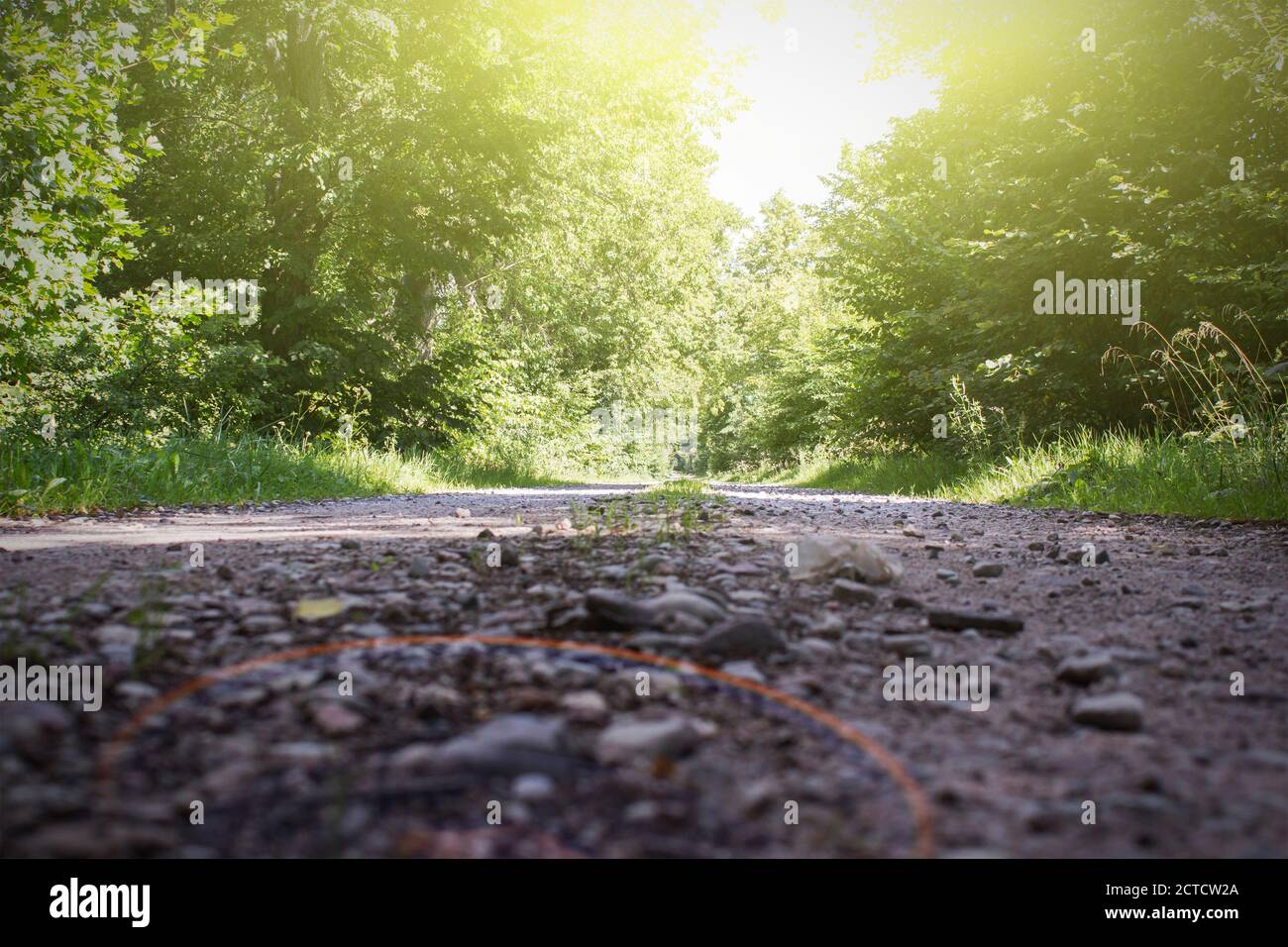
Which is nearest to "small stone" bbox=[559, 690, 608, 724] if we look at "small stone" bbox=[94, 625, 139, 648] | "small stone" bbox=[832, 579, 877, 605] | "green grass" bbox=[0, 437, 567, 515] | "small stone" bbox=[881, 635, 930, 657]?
"small stone" bbox=[881, 635, 930, 657]

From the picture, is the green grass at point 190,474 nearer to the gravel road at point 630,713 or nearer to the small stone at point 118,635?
the gravel road at point 630,713

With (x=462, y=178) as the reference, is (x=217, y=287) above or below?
below

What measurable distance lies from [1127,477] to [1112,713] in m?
6.78

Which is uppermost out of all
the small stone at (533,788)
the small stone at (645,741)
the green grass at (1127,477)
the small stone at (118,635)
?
the green grass at (1127,477)

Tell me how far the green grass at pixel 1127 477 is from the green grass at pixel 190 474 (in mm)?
7390

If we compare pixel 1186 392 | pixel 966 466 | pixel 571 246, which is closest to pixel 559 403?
pixel 571 246

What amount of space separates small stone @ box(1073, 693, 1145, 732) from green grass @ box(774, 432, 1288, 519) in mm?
A: 5134

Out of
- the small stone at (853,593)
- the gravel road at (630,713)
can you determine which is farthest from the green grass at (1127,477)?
the small stone at (853,593)

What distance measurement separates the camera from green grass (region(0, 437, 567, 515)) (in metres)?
6.25

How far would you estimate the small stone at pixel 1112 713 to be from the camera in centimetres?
171

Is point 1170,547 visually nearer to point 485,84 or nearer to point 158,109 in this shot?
point 485,84
